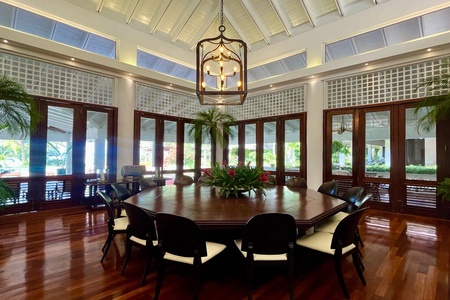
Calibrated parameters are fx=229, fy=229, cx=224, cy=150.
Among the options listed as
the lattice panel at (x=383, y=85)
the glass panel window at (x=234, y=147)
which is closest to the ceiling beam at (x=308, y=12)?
the lattice panel at (x=383, y=85)

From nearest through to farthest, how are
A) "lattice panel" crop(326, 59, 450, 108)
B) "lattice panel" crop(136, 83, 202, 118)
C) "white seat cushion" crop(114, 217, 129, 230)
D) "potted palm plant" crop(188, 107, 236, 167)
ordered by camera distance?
"white seat cushion" crop(114, 217, 129, 230), "lattice panel" crop(326, 59, 450, 108), "lattice panel" crop(136, 83, 202, 118), "potted palm plant" crop(188, 107, 236, 167)

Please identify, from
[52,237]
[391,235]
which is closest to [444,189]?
[391,235]

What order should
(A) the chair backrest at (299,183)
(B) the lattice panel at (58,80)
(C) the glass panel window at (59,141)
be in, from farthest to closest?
(C) the glass panel window at (59,141) → (B) the lattice panel at (58,80) → (A) the chair backrest at (299,183)

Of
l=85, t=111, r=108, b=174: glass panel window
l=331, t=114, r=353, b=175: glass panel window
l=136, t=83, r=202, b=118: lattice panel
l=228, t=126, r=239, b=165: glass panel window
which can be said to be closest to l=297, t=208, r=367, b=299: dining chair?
l=331, t=114, r=353, b=175: glass panel window

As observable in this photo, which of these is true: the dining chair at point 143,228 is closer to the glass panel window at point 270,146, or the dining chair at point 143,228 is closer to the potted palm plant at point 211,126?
the potted palm plant at point 211,126

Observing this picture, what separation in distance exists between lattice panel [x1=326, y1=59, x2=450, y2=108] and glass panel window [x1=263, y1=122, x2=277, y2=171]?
5.97 ft

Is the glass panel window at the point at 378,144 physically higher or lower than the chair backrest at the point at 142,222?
higher

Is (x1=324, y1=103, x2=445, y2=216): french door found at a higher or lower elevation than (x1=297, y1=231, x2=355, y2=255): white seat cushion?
higher

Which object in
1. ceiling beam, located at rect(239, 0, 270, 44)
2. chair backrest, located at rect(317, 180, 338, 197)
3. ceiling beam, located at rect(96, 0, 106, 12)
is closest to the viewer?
chair backrest, located at rect(317, 180, 338, 197)

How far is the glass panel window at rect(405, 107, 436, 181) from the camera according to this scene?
4.73 meters

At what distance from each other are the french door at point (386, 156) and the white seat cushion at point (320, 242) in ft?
12.4

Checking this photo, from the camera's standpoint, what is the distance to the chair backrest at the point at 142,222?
81.2 inches

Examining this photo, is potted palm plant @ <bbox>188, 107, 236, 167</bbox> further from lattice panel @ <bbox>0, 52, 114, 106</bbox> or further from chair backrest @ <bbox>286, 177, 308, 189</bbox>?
chair backrest @ <bbox>286, 177, 308, 189</bbox>

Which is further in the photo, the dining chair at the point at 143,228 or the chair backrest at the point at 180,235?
the dining chair at the point at 143,228
